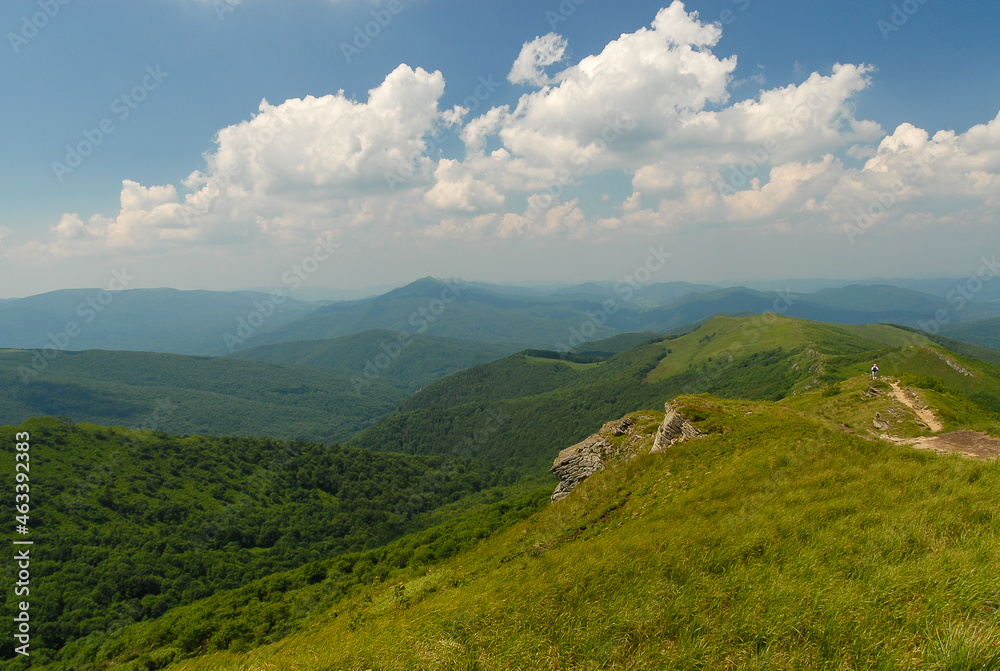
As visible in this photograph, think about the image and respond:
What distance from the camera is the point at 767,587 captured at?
28.6 ft

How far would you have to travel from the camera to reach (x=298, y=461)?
5128 inches

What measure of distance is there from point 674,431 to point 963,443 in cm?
1447

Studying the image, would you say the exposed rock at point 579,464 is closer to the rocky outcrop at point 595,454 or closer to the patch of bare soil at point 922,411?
the rocky outcrop at point 595,454

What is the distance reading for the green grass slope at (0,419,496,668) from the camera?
6288 cm

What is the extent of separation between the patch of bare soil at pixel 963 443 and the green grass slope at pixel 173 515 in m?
84.0

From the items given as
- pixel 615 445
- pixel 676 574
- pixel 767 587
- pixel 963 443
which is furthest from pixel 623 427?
pixel 767 587

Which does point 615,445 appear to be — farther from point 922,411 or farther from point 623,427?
point 922,411

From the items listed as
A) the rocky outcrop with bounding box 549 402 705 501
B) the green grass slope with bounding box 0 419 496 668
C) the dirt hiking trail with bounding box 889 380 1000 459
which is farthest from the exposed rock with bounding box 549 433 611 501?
the green grass slope with bounding box 0 419 496 668

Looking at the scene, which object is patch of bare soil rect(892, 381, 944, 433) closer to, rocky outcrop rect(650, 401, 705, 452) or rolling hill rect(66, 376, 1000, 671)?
rolling hill rect(66, 376, 1000, 671)

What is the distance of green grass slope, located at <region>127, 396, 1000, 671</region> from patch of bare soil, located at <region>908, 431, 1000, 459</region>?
18.3ft

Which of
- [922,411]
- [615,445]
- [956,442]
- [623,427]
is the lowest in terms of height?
[615,445]

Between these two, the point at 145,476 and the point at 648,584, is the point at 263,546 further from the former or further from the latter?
the point at 648,584

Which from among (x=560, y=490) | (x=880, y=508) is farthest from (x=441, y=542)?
(x=880, y=508)

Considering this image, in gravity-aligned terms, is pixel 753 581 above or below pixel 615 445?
above
